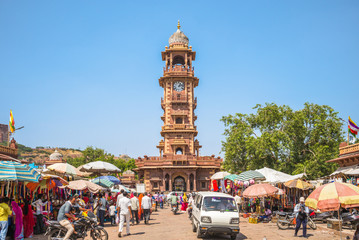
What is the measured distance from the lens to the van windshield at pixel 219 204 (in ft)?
48.2

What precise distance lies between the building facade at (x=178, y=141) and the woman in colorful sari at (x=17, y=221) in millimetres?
39676

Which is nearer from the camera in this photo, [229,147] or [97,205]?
[97,205]

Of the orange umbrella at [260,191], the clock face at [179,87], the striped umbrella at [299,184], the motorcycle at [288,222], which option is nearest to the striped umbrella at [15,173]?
the orange umbrella at [260,191]

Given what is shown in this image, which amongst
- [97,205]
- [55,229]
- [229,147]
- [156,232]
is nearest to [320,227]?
[156,232]

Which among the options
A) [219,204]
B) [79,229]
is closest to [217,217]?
[219,204]

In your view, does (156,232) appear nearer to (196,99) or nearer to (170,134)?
(170,134)

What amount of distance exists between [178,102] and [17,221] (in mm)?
44222

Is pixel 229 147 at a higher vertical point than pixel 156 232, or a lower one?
higher

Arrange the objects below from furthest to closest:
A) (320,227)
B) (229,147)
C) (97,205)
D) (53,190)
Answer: (229,147) < (53,190) < (97,205) < (320,227)

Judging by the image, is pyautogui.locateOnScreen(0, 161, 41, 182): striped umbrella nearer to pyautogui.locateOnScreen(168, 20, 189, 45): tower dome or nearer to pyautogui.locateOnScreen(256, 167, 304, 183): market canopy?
pyautogui.locateOnScreen(256, 167, 304, 183): market canopy

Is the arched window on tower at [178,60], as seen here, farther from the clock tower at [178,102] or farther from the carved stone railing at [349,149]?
the carved stone railing at [349,149]

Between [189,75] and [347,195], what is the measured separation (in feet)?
156

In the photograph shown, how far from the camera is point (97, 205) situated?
60.9 ft

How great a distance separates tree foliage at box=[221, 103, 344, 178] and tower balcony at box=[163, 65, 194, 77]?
20.3m
